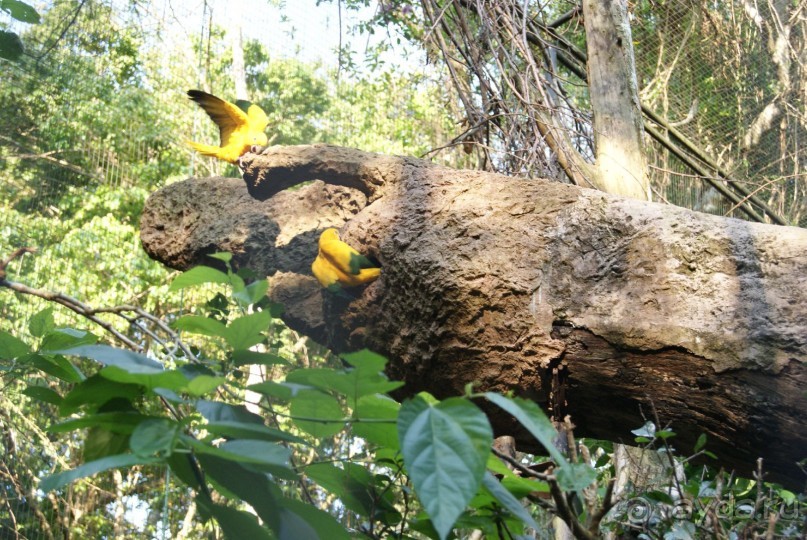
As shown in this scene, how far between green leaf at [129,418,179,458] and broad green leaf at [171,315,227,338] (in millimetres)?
84

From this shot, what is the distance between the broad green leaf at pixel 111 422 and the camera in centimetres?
44

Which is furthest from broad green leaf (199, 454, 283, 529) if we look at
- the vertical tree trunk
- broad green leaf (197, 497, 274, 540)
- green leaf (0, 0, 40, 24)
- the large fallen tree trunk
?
the vertical tree trunk

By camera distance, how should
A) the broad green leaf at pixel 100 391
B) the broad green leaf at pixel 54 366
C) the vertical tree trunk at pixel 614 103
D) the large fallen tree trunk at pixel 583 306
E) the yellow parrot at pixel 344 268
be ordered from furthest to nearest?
the vertical tree trunk at pixel 614 103 < the yellow parrot at pixel 344 268 < the large fallen tree trunk at pixel 583 306 < the broad green leaf at pixel 54 366 < the broad green leaf at pixel 100 391

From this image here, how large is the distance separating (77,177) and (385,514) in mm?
4300

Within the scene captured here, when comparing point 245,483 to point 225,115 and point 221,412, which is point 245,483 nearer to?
point 221,412

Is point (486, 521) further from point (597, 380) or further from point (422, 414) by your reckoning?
point (597, 380)

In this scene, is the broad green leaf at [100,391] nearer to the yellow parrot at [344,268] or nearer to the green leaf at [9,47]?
the green leaf at [9,47]

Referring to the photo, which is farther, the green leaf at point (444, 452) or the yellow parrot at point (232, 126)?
the yellow parrot at point (232, 126)

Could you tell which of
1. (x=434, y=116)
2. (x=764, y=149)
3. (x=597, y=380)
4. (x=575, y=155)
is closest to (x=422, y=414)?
(x=597, y=380)

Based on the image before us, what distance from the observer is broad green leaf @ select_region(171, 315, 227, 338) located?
0.50 meters

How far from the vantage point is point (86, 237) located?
4.57 meters

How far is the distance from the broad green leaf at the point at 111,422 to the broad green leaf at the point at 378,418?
5.0 inches

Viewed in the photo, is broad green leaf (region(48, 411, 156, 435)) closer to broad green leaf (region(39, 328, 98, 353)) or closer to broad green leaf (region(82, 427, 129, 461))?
broad green leaf (region(82, 427, 129, 461))

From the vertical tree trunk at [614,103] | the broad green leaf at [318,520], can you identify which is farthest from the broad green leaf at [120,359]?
the vertical tree trunk at [614,103]
